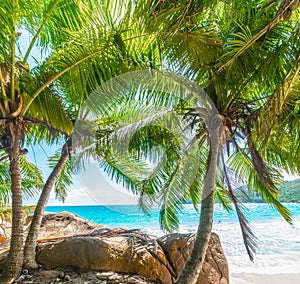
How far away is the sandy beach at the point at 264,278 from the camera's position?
8062 millimetres

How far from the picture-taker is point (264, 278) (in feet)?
28.0

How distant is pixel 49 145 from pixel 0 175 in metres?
1.99

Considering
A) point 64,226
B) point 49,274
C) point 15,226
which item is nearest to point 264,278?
point 64,226

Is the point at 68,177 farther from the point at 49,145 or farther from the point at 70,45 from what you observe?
the point at 70,45

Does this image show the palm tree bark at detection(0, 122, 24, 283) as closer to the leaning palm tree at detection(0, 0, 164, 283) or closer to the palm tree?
the leaning palm tree at detection(0, 0, 164, 283)

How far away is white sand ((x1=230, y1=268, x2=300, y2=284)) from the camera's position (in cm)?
806

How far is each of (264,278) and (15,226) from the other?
7739 millimetres

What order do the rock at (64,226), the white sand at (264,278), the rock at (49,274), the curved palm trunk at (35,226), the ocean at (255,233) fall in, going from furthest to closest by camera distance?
the white sand at (264,278), the ocean at (255,233), the rock at (64,226), the curved palm trunk at (35,226), the rock at (49,274)

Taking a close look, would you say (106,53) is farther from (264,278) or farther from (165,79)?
(264,278)

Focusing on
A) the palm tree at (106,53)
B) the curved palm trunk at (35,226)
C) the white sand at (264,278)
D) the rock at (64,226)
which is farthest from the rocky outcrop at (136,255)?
the white sand at (264,278)

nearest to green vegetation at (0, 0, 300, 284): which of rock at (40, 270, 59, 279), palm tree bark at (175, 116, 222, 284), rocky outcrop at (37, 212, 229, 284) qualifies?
palm tree bark at (175, 116, 222, 284)

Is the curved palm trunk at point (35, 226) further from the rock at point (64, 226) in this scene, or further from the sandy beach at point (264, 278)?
the sandy beach at point (264, 278)

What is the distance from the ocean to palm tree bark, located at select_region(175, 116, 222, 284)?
49.1 inches

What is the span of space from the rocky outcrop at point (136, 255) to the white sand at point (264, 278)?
4.37 m
